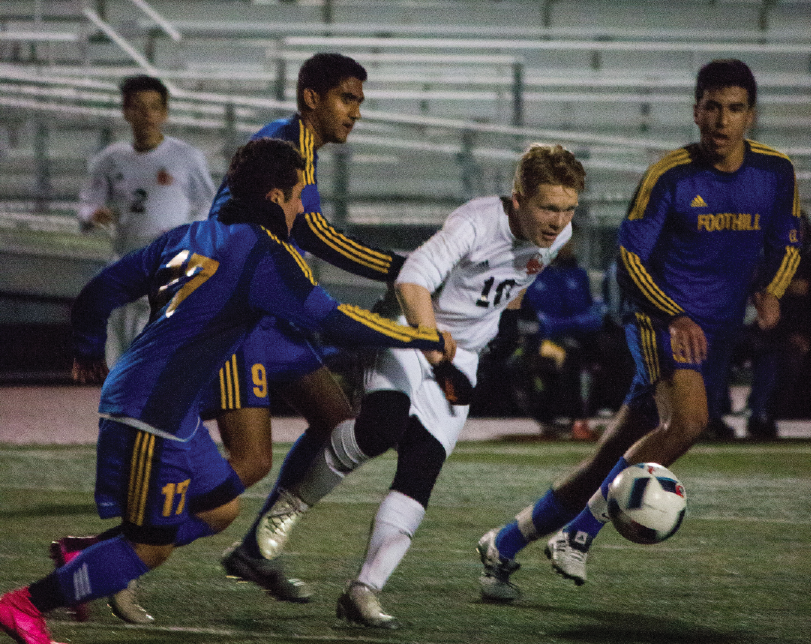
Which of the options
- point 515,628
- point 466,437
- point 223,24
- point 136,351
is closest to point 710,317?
point 515,628

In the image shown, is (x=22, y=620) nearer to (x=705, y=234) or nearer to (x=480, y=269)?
(x=480, y=269)

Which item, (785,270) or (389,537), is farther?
(785,270)

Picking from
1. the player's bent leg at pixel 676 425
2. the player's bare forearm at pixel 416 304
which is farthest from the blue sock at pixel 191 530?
the player's bent leg at pixel 676 425

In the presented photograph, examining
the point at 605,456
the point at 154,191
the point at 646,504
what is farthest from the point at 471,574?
the point at 154,191

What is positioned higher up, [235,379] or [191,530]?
[235,379]

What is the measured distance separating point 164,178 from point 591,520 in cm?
393

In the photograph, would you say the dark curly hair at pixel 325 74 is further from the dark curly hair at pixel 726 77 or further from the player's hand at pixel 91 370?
the player's hand at pixel 91 370

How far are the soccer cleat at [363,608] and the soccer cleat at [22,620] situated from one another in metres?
0.95

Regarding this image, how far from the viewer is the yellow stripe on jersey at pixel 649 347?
4734mm

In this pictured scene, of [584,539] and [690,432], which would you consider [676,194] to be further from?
[584,539]

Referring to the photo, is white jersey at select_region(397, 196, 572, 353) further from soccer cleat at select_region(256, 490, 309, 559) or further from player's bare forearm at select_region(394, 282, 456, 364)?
soccer cleat at select_region(256, 490, 309, 559)

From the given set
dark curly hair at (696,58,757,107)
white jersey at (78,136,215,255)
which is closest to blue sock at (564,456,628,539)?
dark curly hair at (696,58,757,107)

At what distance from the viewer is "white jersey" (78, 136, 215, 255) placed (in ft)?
24.6

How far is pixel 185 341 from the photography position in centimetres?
360
